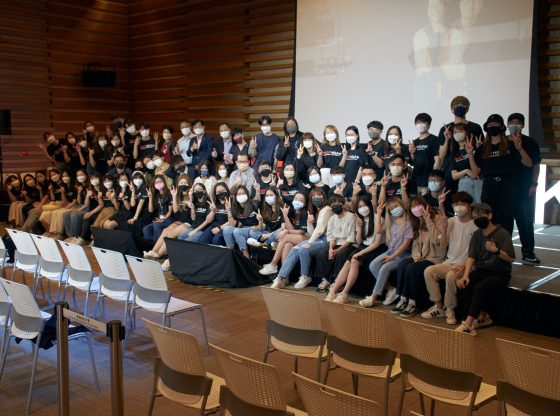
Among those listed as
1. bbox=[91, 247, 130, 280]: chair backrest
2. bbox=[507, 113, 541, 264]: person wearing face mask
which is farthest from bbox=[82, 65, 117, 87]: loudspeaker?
bbox=[507, 113, 541, 264]: person wearing face mask

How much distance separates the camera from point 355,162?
8078 mm

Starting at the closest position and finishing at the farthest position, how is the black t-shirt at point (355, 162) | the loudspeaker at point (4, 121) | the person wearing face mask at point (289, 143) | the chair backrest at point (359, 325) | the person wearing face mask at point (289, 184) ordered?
the chair backrest at point (359, 325) < the black t-shirt at point (355, 162) < the person wearing face mask at point (289, 184) < the person wearing face mask at point (289, 143) < the loudspeaker at point (4, 121)

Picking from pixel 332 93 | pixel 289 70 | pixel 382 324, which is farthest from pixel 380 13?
pixel 382 324

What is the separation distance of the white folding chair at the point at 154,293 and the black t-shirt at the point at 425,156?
3.65 m

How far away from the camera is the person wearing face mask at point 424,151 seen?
7359mm

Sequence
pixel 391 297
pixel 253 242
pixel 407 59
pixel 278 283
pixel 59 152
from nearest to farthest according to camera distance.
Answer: pixel 391 297
pixel 278 283
pixel 253 242
pixel 407 59
pixel 59 152

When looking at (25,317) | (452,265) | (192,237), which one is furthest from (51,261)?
(452,265)

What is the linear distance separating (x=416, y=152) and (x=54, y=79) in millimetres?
10573

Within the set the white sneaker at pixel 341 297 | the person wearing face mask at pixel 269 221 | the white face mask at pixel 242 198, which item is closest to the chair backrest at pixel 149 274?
the white sneaker at pixel 341 297

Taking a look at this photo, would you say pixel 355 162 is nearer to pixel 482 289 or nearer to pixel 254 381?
pixel 482 289

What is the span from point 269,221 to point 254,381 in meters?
5.30

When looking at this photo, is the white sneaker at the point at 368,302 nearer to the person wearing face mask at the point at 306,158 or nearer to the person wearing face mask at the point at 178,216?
the person wearing face mask at the point at 306,158

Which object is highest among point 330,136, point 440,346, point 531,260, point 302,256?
point 330,136

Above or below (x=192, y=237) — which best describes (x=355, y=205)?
above
